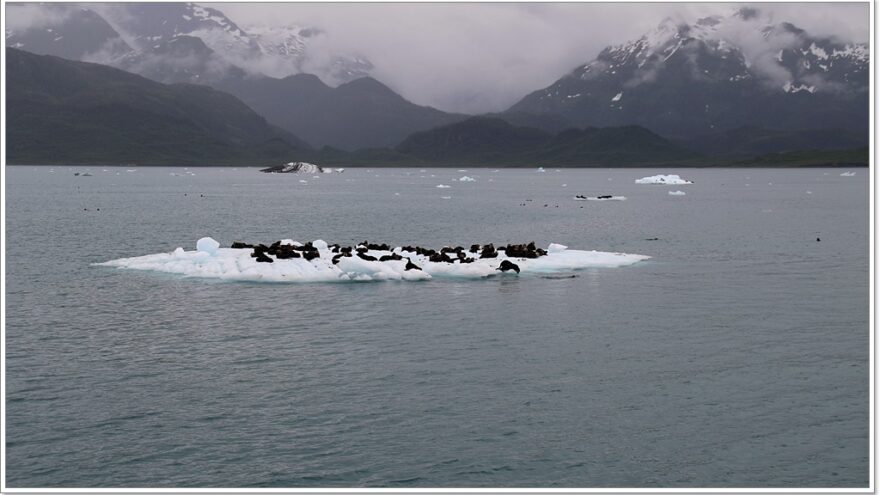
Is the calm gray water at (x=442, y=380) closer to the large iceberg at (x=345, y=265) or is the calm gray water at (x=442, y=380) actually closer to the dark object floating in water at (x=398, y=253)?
the large iceberg at (x=345, y=265)

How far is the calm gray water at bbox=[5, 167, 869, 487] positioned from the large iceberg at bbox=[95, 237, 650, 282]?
1.18m

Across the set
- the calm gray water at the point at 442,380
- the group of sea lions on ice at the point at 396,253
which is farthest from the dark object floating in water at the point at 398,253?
the calm gray water at the point at 442,380

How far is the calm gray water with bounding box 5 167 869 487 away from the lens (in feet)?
61.7

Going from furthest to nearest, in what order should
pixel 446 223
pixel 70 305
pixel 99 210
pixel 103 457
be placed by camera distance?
pixel 99 210 < pixel 446 223 < pixel 70 305 < pixel 103 457

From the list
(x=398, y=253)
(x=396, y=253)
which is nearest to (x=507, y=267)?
(x=396, y=253)

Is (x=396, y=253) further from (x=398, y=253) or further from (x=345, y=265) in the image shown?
(x=345, y=265)

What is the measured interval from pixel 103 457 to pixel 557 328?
1731 cm

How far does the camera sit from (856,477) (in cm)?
1855

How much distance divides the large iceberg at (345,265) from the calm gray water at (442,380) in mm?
1182

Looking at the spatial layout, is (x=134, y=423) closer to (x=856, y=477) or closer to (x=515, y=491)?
(x=515, y=491)

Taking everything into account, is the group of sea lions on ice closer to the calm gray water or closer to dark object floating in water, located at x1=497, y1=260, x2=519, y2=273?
dark object floating in water, located at x1=497, y1=260, x2=519, y2=273

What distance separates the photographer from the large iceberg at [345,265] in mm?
42344

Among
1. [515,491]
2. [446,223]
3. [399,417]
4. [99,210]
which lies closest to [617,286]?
[399,417]

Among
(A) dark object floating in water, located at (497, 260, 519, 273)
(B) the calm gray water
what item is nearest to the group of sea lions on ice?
(A) dark object floating in water, located at (497, 260, 519, 273)
